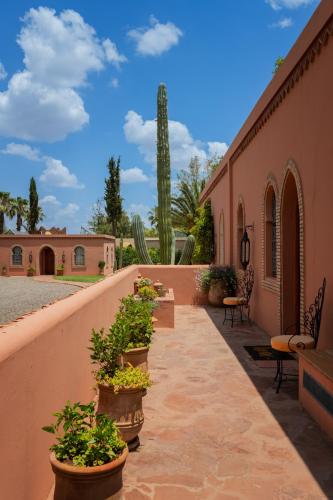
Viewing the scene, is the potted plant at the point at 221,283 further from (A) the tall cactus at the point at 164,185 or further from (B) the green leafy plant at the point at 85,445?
(B) the green leafy plant at the point at 85,445

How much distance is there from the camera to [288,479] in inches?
139

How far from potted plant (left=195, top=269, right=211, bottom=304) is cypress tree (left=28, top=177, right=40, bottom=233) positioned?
33316mm

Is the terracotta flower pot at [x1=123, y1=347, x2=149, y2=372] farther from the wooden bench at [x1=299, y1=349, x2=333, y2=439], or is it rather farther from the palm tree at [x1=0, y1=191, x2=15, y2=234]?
the palm tree at [x1=0, y1=191, x2=15, y2=234]

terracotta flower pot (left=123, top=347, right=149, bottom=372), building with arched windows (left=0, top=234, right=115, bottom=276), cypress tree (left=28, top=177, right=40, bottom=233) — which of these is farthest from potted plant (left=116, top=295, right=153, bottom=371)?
cypress tree (left=28, top=177, right=40, bottom=233)

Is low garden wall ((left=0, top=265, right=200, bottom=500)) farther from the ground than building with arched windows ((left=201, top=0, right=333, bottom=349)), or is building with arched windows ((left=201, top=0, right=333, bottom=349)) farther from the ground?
building with arched windows ((left=201, top=0, right=333, bottom=349))

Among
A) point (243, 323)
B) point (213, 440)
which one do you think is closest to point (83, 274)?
point (243, 323)

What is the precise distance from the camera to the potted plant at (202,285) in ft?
45.1

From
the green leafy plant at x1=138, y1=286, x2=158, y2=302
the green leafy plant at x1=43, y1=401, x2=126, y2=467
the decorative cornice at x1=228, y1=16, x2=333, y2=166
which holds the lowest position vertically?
the green leafy plant at x1=43, y1=401, x2=126, y2=467

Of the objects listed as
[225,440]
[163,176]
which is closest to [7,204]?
[163,176]

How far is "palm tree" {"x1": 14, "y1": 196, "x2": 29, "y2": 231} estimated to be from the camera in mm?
46688

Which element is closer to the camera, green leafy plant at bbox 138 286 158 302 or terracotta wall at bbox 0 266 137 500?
terracotta wall at bbox 0 266 137 500

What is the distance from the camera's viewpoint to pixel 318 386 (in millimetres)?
4473

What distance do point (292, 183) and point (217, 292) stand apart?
6166mm

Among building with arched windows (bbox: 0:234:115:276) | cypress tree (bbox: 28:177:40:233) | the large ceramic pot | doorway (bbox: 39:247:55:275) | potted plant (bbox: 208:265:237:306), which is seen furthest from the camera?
cypress tree (bbox: 28:177:40:233)
